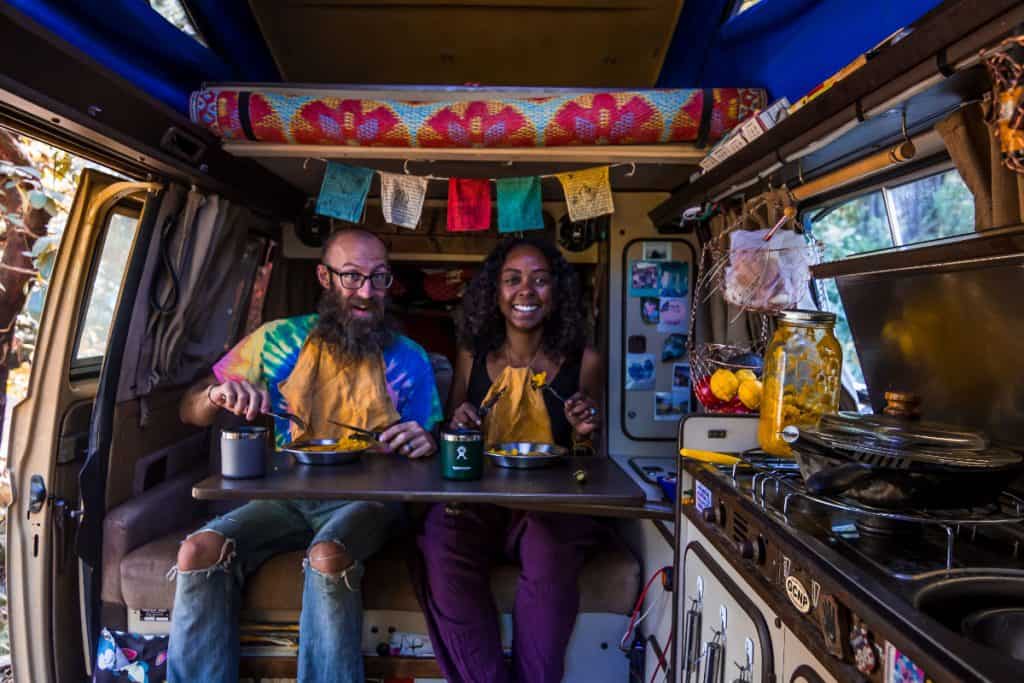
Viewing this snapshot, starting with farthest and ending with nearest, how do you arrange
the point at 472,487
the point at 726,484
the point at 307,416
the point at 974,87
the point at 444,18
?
the point at 444,18
the point at 307,416
the point at 472,487
the point at 726,484
the point at 974,87

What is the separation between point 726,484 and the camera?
1.75 m

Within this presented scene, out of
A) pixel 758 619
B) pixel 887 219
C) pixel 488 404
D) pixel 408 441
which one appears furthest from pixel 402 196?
pixel 758 619

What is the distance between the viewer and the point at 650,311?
383 cm

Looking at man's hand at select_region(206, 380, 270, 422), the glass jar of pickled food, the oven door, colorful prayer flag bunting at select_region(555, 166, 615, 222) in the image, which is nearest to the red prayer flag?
colorful prayer flag bunting at select_region(555, 166, 615, 222)

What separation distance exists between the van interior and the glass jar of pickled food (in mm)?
150

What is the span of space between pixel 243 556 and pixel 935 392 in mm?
2377

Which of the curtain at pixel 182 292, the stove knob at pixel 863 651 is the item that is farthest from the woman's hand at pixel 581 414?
the curtain at pixel 182 292

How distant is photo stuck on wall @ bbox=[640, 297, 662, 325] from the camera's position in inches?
151

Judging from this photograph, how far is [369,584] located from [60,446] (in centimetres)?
137

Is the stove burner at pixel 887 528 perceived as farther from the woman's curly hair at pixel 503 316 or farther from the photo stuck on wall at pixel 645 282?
the photo stuck on wall at pixel 645 282

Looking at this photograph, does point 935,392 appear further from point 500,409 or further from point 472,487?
point 500,409

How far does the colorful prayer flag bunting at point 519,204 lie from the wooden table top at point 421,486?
147 cm

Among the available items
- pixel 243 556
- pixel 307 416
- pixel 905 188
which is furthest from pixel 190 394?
pixel 905 188

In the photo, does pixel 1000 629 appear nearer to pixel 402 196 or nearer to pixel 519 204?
pixel 519 204
